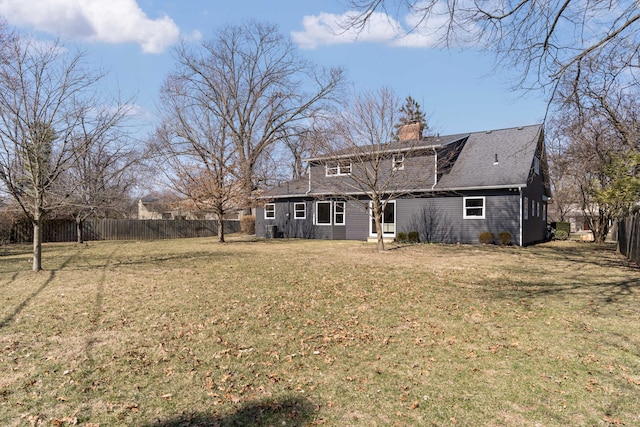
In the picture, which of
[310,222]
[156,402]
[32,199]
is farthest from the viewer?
[310,222]

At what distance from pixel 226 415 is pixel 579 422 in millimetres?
2853

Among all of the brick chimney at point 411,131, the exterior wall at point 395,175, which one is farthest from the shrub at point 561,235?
the brick chimney at point 411,131

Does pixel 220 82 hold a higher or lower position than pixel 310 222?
higher

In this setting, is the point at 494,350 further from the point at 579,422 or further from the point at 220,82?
the point at 220,82

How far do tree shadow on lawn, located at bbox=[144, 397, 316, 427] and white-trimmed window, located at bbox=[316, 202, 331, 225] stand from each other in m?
19.8

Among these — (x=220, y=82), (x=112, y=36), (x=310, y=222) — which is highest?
(x=220, y=82)

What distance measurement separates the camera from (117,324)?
5672mm

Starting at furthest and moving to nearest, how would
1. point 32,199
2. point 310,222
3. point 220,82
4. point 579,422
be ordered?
point 220,82
point 310,222
point 32,199
point 579,422

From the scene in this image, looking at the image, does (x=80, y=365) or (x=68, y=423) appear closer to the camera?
(x=68, y=423)

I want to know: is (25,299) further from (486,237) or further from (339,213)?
(486,237)

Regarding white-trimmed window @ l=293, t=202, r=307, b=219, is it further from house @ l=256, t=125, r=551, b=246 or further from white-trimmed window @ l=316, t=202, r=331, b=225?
white-trimmed window @ l=316, t=202, r=331, b=225

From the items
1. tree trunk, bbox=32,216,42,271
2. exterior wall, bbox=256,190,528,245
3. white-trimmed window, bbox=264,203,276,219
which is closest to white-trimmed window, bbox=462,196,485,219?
exterior wall, bbox=256,190,528,245

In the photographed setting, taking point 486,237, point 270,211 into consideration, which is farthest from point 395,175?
point 270,211

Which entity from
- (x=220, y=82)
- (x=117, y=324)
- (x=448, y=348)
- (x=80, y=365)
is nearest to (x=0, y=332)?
(x=117, y=324)
